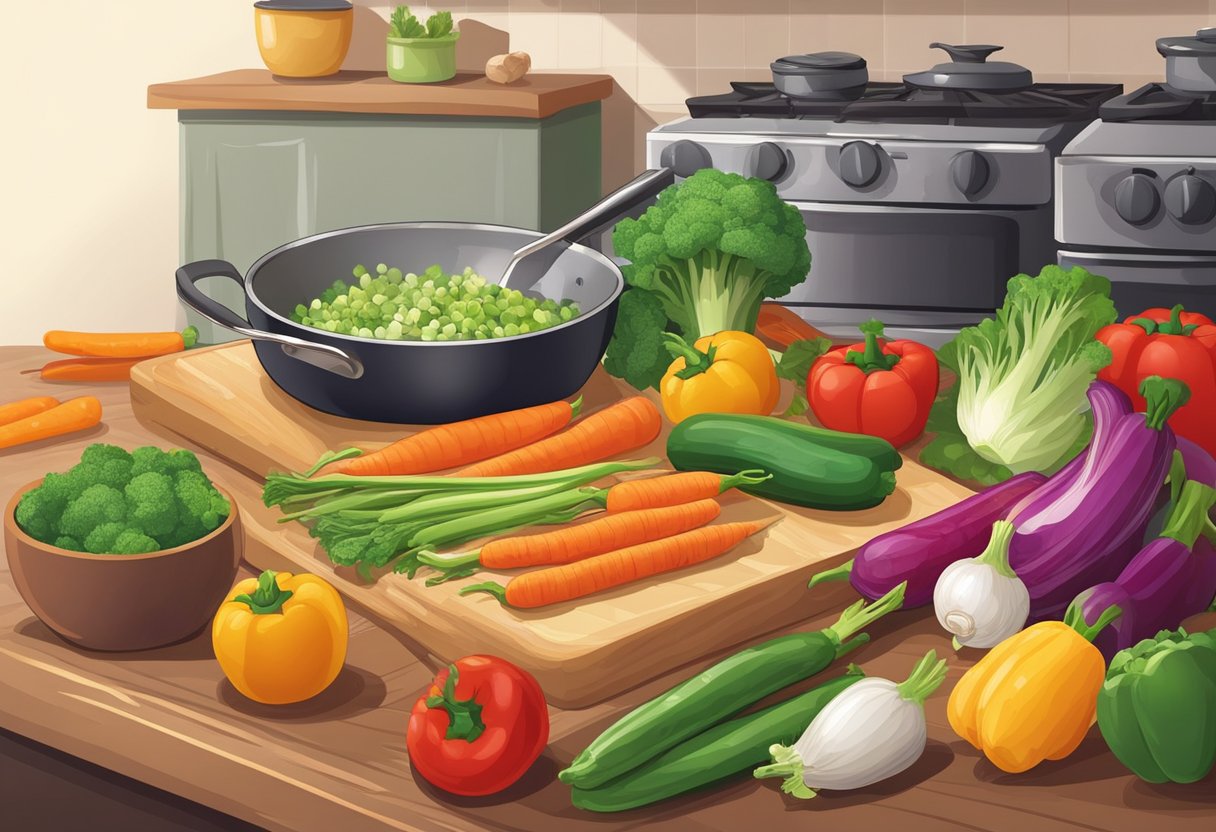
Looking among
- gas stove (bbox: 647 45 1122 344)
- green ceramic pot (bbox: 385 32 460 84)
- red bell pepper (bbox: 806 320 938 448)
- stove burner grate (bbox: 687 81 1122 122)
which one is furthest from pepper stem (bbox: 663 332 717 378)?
green ceramic pot (bbox: 385 32 460 84)

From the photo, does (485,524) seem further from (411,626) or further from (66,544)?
(66,544)

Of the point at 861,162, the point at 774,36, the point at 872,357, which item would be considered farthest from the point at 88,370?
the point at 774,36

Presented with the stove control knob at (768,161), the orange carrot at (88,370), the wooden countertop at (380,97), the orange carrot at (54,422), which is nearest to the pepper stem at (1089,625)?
the orange carrot at (54,422)

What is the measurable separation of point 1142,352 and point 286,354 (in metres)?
1.05

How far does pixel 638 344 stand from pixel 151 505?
854mm

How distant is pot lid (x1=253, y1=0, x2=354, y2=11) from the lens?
135 inches

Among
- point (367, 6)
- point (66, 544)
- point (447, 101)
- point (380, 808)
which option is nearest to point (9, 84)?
point (367, 6)

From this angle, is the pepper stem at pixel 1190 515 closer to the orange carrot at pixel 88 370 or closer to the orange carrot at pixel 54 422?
the orange carrot at pixel 54 422

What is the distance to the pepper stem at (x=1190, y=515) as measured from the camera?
1.15 metres

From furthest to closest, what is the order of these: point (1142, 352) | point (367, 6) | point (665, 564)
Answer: point (367, 6), point (1142, 352), point (665, 564)

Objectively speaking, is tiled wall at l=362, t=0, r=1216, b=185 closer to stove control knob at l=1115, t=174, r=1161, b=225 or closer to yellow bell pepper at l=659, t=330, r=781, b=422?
stove control knob at l=1115, t=174, r=1161, b=225

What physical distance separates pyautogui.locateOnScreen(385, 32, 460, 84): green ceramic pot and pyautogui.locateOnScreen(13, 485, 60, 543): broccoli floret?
237 centimetres

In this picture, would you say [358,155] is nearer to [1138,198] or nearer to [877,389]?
[1138,198]

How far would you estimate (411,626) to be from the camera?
49.1 inches
